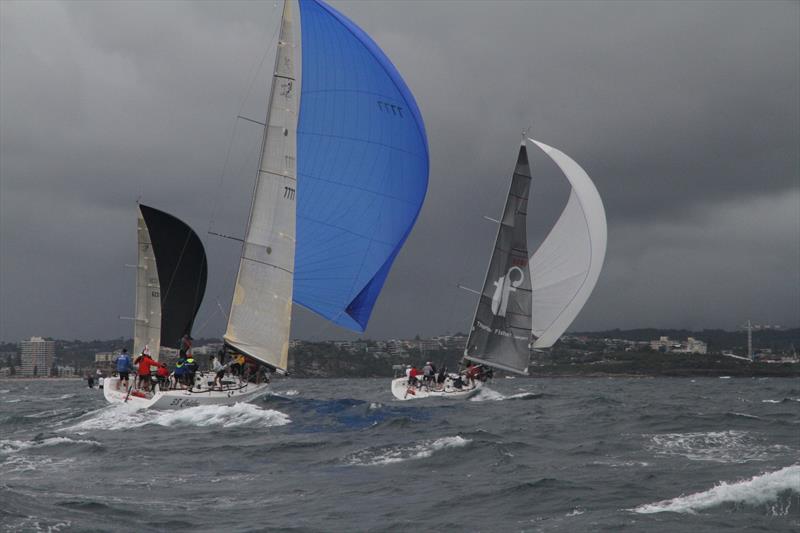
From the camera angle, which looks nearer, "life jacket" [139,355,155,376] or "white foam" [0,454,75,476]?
"white foam" [0,454,75,476]

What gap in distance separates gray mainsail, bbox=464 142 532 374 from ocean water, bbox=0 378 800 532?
13.8 meters

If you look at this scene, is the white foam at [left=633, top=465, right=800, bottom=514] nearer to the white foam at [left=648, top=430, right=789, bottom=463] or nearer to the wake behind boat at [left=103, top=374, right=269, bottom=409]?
the white foam at [left=648, top=430, right=789, bottom=463]

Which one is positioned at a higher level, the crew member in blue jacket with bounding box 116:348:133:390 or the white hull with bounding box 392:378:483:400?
the crew member in blue jacket with bounding box 116:348:133:390

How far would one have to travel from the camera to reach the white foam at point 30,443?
20.5 meters

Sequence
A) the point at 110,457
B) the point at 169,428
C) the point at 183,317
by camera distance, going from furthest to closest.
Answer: the point at 183,317 → the point at 169,428 → the point at 110,457

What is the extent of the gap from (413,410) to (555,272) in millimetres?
14683

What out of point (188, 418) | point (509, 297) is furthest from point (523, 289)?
point (188, 418)

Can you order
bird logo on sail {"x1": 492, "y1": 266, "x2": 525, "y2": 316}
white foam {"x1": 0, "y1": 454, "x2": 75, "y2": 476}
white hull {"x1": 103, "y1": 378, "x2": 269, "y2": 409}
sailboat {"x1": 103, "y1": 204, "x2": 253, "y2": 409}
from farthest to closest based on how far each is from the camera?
1. bird logo on sail {"x1": 492, "y1": 266, "x2": 525, "y2": 316}
2. sailboat {"x1": 103, "y1": 204, "x2": 253, "y2": 409}
3. white hull {"x1": 103, "y1": 378, "x2": 269, "y2": 409}
4. white foam {"x1": 0, "y1": 454, "x2": 75, "y2": 476}

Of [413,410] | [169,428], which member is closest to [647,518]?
[169,428]

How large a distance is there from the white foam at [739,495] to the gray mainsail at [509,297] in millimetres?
26286

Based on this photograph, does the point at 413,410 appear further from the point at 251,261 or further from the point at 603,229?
the point at 603,229

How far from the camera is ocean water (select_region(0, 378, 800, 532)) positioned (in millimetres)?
12680

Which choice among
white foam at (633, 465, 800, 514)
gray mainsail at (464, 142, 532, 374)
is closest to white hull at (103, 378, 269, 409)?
gray mainsail at (464, 142, 532, 374)

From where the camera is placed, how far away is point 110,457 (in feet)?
61.7
